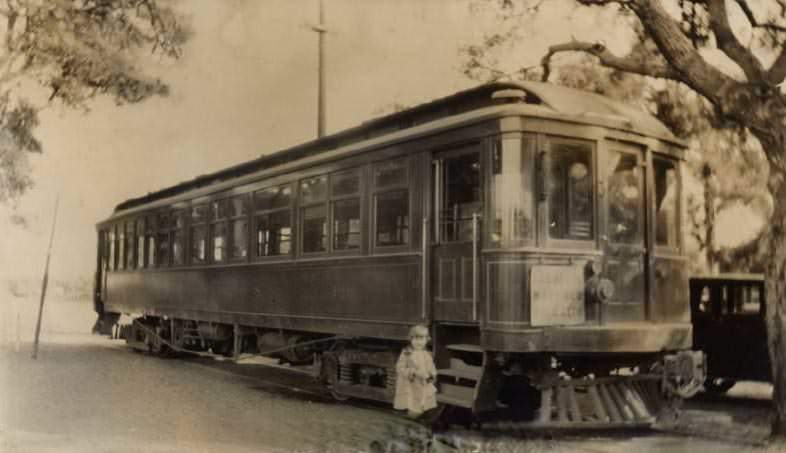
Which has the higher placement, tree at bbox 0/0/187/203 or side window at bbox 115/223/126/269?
tree at bbox 0/0/187/203

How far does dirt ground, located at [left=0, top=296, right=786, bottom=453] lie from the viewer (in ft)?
23.7

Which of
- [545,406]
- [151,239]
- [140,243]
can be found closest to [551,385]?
[545,406]

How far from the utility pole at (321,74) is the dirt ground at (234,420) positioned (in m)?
3.29

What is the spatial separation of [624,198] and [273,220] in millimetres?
4598

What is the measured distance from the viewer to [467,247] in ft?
24.8

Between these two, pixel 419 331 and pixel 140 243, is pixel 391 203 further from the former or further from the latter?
pixel 140 243

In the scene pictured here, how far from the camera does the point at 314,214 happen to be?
9695mm

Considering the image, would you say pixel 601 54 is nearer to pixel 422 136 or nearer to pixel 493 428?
pixel 422 136

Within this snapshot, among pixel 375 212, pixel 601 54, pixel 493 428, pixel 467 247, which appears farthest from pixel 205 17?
pixel 493 428

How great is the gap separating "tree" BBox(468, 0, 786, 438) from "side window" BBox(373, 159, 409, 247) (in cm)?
239

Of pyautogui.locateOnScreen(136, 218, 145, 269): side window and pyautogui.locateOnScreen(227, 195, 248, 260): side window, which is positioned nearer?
pyautogui.locateOnScreen(227, 195, 248, 260): side window

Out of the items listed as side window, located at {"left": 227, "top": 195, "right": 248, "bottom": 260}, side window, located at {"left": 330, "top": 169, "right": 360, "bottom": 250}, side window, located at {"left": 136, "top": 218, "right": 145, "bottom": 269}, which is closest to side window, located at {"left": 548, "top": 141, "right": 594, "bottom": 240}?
side window, located at {"left": 330, "top": 169, "right": 360, "bottom": 250}

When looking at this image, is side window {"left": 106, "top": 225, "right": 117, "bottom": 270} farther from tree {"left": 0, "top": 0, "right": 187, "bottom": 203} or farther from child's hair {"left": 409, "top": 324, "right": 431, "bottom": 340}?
child's hair {"left": 409, "top": 324, "right": 431, "bottom": 340}

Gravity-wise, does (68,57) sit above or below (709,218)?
above
